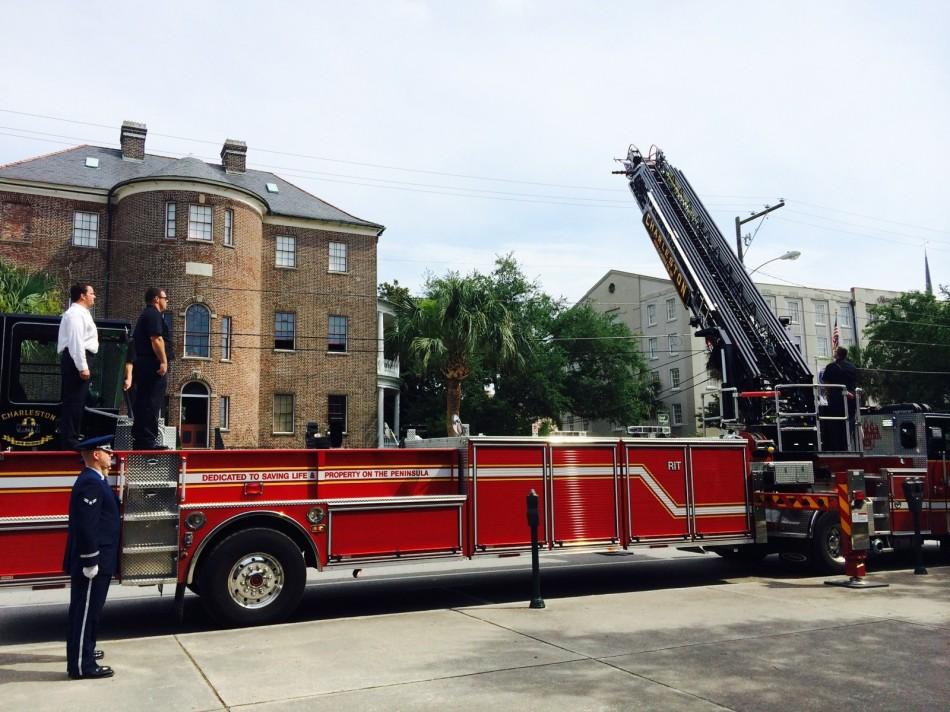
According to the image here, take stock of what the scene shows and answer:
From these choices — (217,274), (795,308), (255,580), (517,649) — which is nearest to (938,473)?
(517,649)

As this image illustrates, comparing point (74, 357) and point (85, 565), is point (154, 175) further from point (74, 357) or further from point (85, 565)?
point (85, 565)

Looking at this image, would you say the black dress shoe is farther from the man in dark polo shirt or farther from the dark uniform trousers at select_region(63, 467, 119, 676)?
the man in dark polo shirt

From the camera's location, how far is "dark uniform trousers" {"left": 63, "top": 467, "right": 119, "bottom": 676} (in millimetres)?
6059

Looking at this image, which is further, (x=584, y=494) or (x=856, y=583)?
(x=856, y=583)

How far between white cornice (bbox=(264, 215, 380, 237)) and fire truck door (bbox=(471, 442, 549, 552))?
25.2m

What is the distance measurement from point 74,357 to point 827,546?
1032cm

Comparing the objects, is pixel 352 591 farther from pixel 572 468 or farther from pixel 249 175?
pixel 249 175

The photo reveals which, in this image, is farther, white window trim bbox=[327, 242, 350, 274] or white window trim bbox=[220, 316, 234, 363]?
white window trim bbox=[327, 242, 350, 274]

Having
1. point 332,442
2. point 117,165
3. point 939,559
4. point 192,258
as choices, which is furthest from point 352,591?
point 117,165

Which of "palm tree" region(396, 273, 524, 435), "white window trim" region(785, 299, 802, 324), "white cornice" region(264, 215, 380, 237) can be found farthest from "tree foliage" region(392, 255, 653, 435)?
"white window trim" region(785, 299, 802, 324)

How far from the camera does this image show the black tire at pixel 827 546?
11305 millimetres

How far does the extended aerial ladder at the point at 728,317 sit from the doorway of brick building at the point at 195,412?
19.0 meters

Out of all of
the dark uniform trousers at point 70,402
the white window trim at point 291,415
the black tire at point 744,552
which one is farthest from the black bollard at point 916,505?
the white window trim at point 291,415

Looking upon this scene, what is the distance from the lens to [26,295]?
20.3 meters
